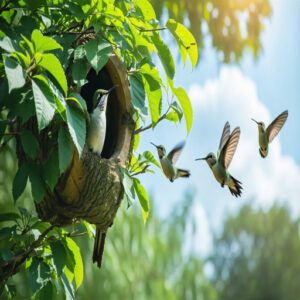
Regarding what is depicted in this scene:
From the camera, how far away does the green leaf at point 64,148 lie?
1.90 metres

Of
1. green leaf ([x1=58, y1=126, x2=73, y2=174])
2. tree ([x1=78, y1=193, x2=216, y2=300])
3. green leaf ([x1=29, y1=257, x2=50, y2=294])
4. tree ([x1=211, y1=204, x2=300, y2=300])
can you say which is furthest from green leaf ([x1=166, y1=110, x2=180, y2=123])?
tree ([x1=211, y1=204, x2=300, y2=300])

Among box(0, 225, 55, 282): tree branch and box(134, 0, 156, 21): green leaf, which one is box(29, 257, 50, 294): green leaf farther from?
box(134, 0, 156, 21): green leaf

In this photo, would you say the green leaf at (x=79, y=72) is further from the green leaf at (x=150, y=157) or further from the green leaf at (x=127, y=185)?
the green leaf at (x=150, y=157)

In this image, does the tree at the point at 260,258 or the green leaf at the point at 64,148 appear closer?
the green leaf at the point at 64,148

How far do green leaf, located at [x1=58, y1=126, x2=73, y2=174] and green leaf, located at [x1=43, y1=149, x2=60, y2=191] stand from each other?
115 mm

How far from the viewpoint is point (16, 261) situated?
7.36 feet

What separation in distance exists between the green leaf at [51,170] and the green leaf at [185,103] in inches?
14.8

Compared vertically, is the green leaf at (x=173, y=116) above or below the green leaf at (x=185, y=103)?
below

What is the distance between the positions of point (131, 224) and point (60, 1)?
818 cm

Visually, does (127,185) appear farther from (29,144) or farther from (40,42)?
(40,42)

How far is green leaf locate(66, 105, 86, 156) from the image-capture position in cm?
184

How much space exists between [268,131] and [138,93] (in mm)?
444

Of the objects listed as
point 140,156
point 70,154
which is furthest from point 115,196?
point 70,154

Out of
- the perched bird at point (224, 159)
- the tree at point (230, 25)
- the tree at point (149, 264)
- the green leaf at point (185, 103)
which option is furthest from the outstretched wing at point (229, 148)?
the tree at point (149, 264)
